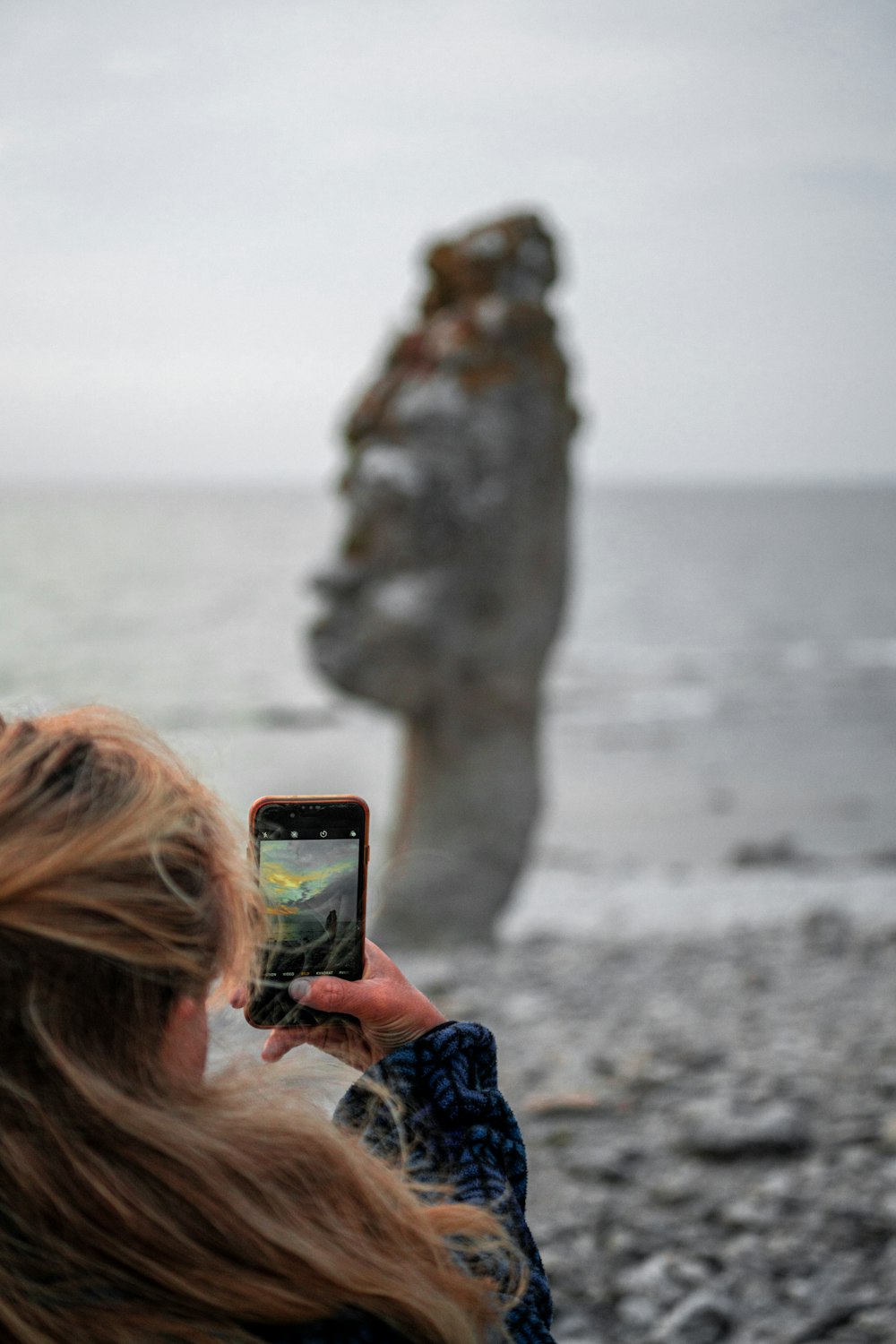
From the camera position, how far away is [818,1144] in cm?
413

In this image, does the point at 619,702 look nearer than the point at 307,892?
No

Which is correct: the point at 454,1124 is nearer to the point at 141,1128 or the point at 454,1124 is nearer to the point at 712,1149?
the point at 141,1128

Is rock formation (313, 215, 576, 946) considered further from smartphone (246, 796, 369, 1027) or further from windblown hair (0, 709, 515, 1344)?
windblown hair (0, 709, 515, 1344)

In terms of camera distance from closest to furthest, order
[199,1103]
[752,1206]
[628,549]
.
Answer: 1. [199,1103]
2. [752,1206]
3. [628,549]

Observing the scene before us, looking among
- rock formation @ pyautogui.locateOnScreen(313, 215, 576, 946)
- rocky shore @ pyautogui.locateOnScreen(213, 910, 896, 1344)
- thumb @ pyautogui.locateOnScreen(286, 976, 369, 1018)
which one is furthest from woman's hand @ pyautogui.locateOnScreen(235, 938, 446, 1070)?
rock formation @ pyautogui.locateOnScreen(313, 215, 576, 946)

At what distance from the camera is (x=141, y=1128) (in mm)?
1067

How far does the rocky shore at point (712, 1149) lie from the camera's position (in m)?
3.18

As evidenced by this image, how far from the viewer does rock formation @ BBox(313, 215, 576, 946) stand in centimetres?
881

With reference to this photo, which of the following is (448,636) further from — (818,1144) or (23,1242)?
(23,1242)

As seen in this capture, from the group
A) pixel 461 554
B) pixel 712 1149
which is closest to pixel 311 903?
pixel 712 1149

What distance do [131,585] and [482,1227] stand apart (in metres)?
54.0

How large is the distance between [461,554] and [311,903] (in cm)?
759

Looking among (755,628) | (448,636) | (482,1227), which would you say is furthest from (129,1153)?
(755,628)

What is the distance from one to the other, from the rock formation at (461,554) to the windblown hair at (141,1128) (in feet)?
25.1
